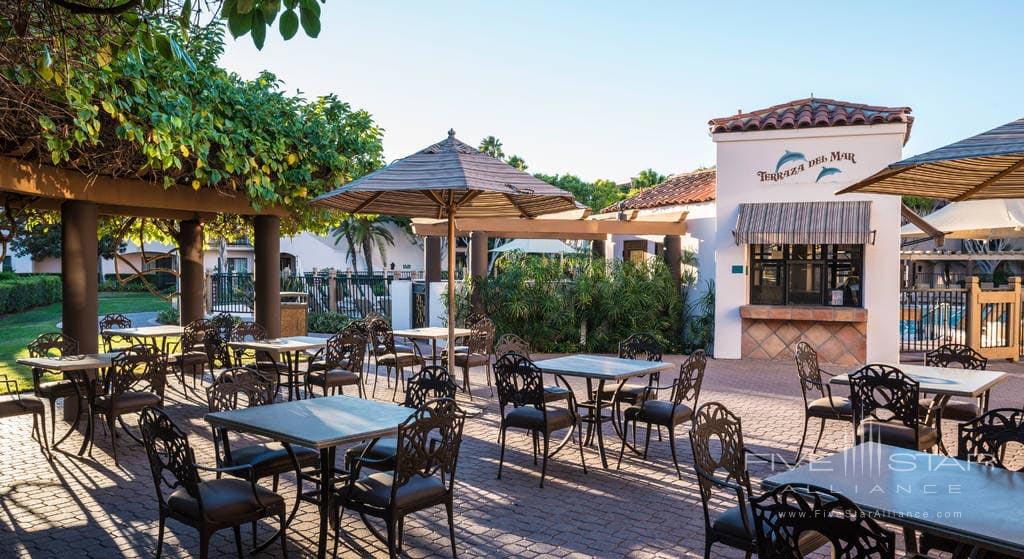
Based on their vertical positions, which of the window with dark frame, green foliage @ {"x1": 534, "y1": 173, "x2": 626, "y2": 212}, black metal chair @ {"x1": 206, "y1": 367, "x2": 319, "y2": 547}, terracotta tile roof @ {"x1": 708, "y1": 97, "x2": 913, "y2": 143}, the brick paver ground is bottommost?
the brick paver ground

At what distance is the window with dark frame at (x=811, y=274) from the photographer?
13.5 meters

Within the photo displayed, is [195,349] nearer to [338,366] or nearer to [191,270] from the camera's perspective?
[191,270]

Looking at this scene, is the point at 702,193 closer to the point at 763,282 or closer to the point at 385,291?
the point at 763,282

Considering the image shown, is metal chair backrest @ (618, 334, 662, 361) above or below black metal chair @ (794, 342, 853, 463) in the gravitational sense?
above

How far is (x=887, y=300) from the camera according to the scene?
13.3 metres

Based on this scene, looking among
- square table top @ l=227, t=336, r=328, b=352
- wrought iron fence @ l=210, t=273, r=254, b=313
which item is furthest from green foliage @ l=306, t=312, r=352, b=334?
square table top @ l=227, t=336, r=328, b=352

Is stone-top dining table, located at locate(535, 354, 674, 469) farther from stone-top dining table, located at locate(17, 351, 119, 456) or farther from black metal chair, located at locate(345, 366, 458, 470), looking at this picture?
stone-top dining table, located at locate(17, 351, 119, 456)

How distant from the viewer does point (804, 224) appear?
13.1 meters

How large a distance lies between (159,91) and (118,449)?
3449mm

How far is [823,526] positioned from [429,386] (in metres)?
3.47

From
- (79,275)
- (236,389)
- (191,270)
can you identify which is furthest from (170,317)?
(236,389)

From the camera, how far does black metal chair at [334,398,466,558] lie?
4227 mm

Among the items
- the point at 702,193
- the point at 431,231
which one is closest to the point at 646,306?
the point at 702,193

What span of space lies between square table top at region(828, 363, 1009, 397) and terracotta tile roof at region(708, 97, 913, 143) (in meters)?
7.16
